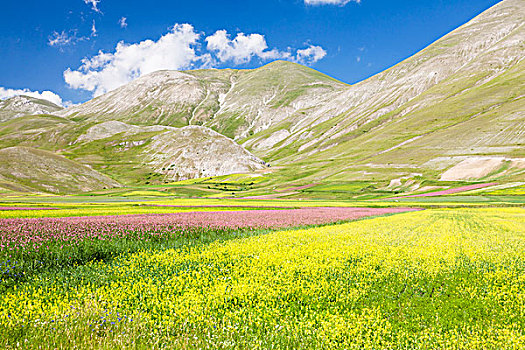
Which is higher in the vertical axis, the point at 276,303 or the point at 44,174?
the point at 44,174

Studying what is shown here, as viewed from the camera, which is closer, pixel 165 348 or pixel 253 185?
pixel 165 348

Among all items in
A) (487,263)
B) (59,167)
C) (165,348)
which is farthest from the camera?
(59,167)

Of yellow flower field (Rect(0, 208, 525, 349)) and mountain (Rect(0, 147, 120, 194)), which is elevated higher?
mountain (Rect(0, 147, 120, 194))

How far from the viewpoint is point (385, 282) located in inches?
418

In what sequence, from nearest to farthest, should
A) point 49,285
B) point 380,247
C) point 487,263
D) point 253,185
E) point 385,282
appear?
1. point 49,285
2. point 385,282
3. point 487,263
4. point 380,247
5. point 253,185

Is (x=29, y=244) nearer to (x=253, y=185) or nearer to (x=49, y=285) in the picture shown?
(x=49, y=285)

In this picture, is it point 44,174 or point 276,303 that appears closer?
point 276,303

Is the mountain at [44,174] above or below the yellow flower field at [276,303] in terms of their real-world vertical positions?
above

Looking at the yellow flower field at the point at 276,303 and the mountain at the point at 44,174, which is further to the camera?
the mountain at the point at 44,174

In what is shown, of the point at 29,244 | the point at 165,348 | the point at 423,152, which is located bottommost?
the point at 165,348

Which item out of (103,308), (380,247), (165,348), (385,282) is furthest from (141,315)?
(380,247)

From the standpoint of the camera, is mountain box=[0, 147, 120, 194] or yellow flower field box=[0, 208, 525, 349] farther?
mountain box=[0, 147, 120, 194]

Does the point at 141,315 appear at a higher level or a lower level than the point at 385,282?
→ higher

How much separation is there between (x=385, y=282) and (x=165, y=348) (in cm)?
821
